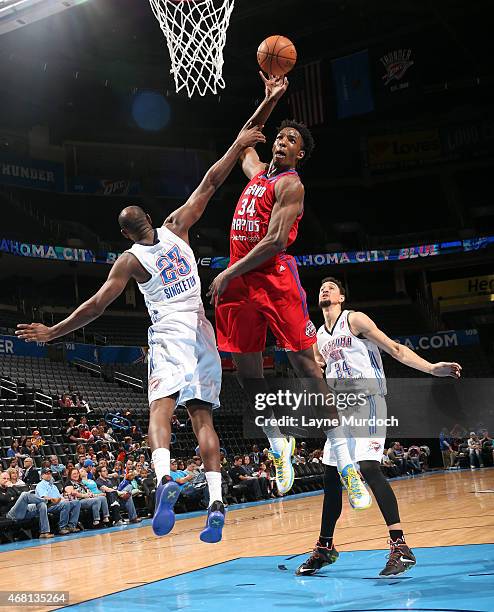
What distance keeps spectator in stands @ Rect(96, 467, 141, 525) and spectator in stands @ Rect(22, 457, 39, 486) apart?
3.75 feet

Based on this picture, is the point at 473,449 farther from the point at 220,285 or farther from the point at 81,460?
the point at 220,285

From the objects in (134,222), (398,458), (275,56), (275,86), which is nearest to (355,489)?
(134,222)

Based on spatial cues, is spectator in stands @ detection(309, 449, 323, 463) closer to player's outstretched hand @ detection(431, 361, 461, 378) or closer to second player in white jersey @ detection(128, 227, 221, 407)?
player's outstretched hand @ detection(431, 361, 461, 378)

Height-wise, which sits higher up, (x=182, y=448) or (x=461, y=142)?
(x=461, y=142)

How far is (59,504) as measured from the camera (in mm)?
11820

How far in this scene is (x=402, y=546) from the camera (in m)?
5.76

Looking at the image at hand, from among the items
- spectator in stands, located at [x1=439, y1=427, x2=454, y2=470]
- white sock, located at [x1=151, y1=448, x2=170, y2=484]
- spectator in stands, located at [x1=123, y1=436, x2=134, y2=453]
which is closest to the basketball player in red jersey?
white sock, located at [x1=151, y1=448, x2=170, y2=484]

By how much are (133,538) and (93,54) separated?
20.0 metres

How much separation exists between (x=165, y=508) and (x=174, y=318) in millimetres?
1220

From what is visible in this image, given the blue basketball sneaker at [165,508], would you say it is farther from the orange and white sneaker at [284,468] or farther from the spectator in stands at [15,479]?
the spectator in stands at [15,479]

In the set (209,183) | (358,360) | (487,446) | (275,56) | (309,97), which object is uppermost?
(309,97)

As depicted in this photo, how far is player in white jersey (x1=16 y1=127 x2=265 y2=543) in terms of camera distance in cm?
469

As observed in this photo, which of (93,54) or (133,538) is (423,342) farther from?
(133,538)

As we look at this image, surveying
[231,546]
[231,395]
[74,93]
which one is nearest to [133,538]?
[231,546]
